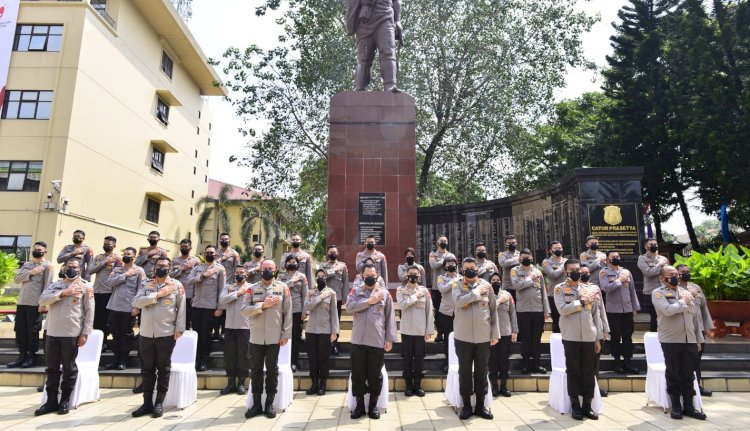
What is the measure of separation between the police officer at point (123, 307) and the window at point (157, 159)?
20991 mm

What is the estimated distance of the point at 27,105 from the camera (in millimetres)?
18531

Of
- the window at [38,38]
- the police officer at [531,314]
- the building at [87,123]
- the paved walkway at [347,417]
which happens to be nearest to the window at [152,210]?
the building at [87,123]

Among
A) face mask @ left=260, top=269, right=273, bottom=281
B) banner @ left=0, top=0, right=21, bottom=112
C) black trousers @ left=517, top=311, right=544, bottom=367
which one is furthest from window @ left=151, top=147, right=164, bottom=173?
black trousers @ left=517, top=311, right=544, bottom=367

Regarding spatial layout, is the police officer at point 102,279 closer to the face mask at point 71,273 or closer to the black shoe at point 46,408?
the face mask at point 71,273

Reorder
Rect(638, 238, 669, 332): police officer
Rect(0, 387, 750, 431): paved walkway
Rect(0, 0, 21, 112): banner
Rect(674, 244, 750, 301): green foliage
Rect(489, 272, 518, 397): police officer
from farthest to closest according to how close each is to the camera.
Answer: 1. Rect(0, 0, 21, 112): banner
2. Rect(674, 244, 750, 301): green foliage
3. Rect(638, 238, 669, 332): police officer
4. Rect(489, 272, 518, 397): police officer
5. Rect(0, 387, 750, 431): paved walkway

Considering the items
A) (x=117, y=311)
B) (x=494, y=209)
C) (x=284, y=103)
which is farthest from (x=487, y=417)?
(x=284, y=103)

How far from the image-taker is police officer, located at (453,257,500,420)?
16.2ft

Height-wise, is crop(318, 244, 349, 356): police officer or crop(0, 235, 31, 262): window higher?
crop(0, 235, 31, 262): window

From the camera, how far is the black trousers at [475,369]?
4.95m

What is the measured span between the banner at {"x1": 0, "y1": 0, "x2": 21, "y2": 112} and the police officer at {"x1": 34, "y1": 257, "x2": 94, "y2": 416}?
1783 cm

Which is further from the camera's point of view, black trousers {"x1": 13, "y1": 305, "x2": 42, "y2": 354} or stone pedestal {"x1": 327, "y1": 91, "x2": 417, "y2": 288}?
stone pedestal {"x1": 327, "y1": 91, "x2": 417, "y2": 288}

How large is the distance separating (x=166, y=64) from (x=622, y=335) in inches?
1116

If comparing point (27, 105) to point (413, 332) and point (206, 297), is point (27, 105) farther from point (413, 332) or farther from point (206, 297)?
point (413, 332)

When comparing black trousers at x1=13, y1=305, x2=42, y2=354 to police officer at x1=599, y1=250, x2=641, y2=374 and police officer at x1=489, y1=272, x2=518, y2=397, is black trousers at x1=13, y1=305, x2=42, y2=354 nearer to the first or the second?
police officer at x1=489, y1=272, x2=518, y2=397
